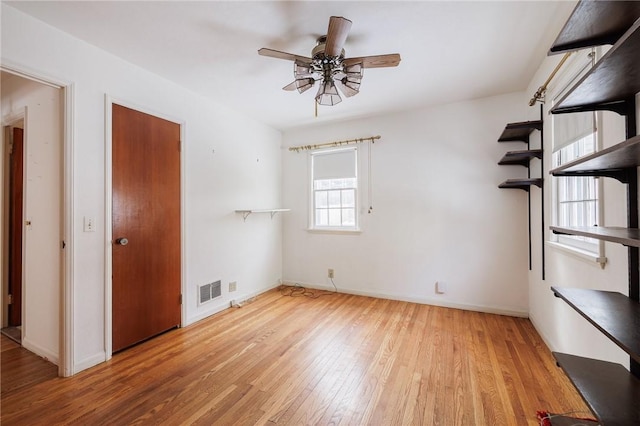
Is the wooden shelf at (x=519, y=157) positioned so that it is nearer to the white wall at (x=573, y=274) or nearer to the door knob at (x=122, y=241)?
the white wall at (x=573, y=274)

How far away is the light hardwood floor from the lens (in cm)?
Result: 169

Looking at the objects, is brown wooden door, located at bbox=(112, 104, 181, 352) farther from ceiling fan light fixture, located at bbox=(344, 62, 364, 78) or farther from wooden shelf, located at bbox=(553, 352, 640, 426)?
wooden shelf, located at bbox=(553, 352, 640, 426)

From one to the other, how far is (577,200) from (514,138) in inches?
51.3

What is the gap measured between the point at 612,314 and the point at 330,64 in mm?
2210

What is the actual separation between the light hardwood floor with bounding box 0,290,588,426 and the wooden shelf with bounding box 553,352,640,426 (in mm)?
693

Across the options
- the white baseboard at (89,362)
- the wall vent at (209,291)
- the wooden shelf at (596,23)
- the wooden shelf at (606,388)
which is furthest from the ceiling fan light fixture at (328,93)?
the white baseboard at (89,362)

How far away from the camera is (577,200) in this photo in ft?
6.96

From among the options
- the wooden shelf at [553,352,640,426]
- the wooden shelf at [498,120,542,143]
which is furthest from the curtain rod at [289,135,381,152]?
the wooden shelf at [553,352,640,426]

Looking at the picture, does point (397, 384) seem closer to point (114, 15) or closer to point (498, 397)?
point (498, 397)

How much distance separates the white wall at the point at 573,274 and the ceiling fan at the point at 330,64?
148 centimetres

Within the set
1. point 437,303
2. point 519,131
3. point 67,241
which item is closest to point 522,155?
point 519,131

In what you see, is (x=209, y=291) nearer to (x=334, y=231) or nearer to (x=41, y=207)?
(x=41, y=207)

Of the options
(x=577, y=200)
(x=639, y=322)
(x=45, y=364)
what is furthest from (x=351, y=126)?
(x=45, y=364)

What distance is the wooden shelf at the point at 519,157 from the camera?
8.63 feet
